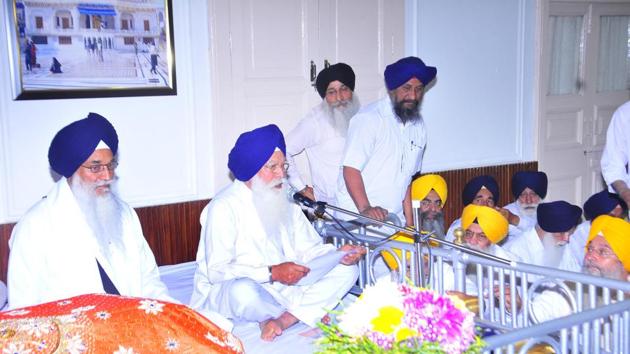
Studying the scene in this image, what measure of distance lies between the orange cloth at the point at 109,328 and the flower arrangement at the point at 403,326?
797mm

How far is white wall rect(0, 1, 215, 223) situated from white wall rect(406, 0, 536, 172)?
1963mm

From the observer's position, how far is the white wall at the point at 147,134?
484 cm

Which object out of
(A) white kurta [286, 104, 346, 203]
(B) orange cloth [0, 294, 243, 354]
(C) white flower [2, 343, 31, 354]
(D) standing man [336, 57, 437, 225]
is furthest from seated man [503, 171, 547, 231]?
(C) white flower [2, 343, 31, 354]

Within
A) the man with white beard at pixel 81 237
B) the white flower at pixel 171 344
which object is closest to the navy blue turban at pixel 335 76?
the man with white beard at pixel 81 237

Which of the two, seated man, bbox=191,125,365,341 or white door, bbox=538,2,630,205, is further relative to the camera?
white door, bbox=538,2,630,205

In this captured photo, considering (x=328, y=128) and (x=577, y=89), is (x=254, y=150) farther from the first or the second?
(x=577, y=89)

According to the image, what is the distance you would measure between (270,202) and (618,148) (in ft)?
8.92

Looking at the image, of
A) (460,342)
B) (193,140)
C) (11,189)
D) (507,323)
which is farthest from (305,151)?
(460,342)

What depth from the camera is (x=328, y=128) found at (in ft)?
18.7

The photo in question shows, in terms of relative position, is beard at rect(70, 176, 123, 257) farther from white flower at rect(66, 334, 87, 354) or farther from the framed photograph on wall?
the framed photograph on wall

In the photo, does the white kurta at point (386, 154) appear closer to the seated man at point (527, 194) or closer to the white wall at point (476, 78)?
the seated man at point (527, 194)

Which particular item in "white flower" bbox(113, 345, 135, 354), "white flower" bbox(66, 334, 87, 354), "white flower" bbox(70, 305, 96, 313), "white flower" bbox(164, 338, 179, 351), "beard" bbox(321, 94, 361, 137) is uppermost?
"beard" bbox(321, 94, 361, 137)

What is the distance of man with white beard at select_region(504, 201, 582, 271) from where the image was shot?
15.3 feet

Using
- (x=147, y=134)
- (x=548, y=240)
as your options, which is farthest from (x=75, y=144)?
(x=548, y=240)
